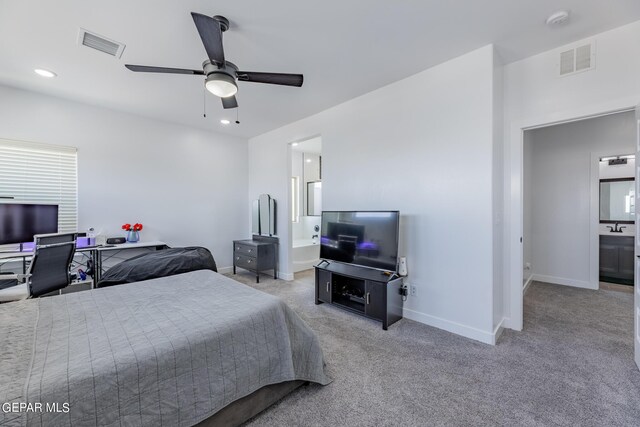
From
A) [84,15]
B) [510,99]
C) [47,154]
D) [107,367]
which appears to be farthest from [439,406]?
[47,154]

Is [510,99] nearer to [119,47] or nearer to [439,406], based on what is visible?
[439,406]

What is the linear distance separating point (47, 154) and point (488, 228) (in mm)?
5461

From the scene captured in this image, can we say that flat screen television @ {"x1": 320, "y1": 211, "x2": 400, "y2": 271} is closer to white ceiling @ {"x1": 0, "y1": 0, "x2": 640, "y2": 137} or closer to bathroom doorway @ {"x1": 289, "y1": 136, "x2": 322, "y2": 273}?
white ceiling @ {"x1": 0, "y1": 0, "x2": 640, "y2": 137}

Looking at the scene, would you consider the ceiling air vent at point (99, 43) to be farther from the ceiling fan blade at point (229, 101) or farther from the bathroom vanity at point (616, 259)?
the bathroom vanity at point (616, 259)

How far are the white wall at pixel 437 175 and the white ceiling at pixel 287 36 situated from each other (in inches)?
10.1

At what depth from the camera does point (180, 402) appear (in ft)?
4.09

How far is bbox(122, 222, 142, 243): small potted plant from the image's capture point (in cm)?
409

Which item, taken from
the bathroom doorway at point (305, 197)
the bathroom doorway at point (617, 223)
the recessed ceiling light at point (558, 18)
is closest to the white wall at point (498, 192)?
the recessed ceiling light at point (558, 18)

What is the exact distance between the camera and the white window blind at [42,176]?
3.38 m

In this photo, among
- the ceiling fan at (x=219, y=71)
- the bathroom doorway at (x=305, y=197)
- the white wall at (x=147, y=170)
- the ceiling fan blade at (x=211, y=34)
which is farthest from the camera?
the bathroom doorway at (x=305, y=197)

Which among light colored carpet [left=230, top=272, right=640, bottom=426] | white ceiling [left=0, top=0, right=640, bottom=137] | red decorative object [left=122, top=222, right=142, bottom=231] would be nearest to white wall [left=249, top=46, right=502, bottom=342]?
white ceiling [left=0, top=0, right=640, bottom=137]

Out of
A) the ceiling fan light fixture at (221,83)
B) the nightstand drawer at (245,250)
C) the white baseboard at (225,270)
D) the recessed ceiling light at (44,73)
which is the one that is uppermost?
the recessed ceiling light at (44,73)

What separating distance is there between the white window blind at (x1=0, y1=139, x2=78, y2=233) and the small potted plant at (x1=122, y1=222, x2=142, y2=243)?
0.59 meters

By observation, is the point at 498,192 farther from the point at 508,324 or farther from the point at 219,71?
the point at 219,71
